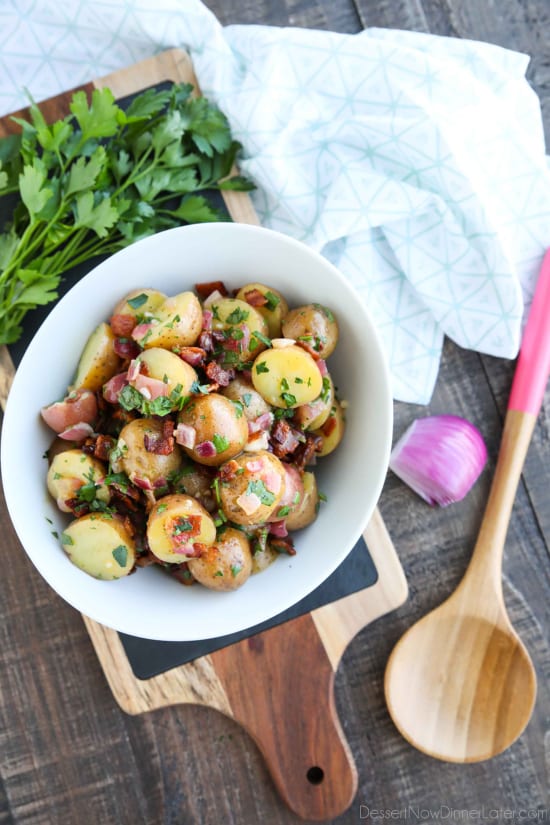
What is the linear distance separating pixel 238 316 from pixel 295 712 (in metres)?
0.93

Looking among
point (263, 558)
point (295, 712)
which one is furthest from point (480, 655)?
point (263, 558)

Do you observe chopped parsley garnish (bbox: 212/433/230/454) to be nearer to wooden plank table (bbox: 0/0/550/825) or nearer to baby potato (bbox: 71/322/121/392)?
baby potato (bbox: 71/322/121/392)

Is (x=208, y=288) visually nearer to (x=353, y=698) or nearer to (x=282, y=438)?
(x=282, y=438)

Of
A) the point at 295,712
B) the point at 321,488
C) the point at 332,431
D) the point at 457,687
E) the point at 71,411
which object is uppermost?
the point at 71,411

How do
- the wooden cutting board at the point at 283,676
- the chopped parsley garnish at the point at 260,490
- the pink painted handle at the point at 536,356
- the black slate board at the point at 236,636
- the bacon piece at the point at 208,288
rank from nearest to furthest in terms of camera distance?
the chopped parsley garnish at the point at 260,490 → the bacon piece at the point at 208,288 → the black slate board at the point at 236,636 → the wooden cutting board at the point at 283,676 → the pink painted handle at the point at 536,356

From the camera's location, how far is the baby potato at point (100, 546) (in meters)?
1.12

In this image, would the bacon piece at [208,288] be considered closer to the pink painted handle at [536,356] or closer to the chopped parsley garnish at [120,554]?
the chopped parsley garnish at [120,554]

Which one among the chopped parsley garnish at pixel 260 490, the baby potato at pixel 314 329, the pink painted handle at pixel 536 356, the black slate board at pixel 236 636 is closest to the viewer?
the chopped parsley garnish at pixel 260 490

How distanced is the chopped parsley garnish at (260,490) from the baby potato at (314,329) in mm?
242

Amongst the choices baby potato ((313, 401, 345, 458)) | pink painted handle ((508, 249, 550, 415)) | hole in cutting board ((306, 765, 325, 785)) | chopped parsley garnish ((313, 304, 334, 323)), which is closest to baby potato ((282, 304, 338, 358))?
chopped parsley garnish ((313, 304, 334, 323))

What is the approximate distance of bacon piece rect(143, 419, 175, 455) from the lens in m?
1.10

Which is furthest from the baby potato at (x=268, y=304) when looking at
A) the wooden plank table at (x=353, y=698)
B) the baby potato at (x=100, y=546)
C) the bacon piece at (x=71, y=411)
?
the wooden plank table at (x=353, y=698)

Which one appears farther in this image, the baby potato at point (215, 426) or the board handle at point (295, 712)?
the board handle at point (295, 712)

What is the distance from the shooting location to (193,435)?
109 centimetres
